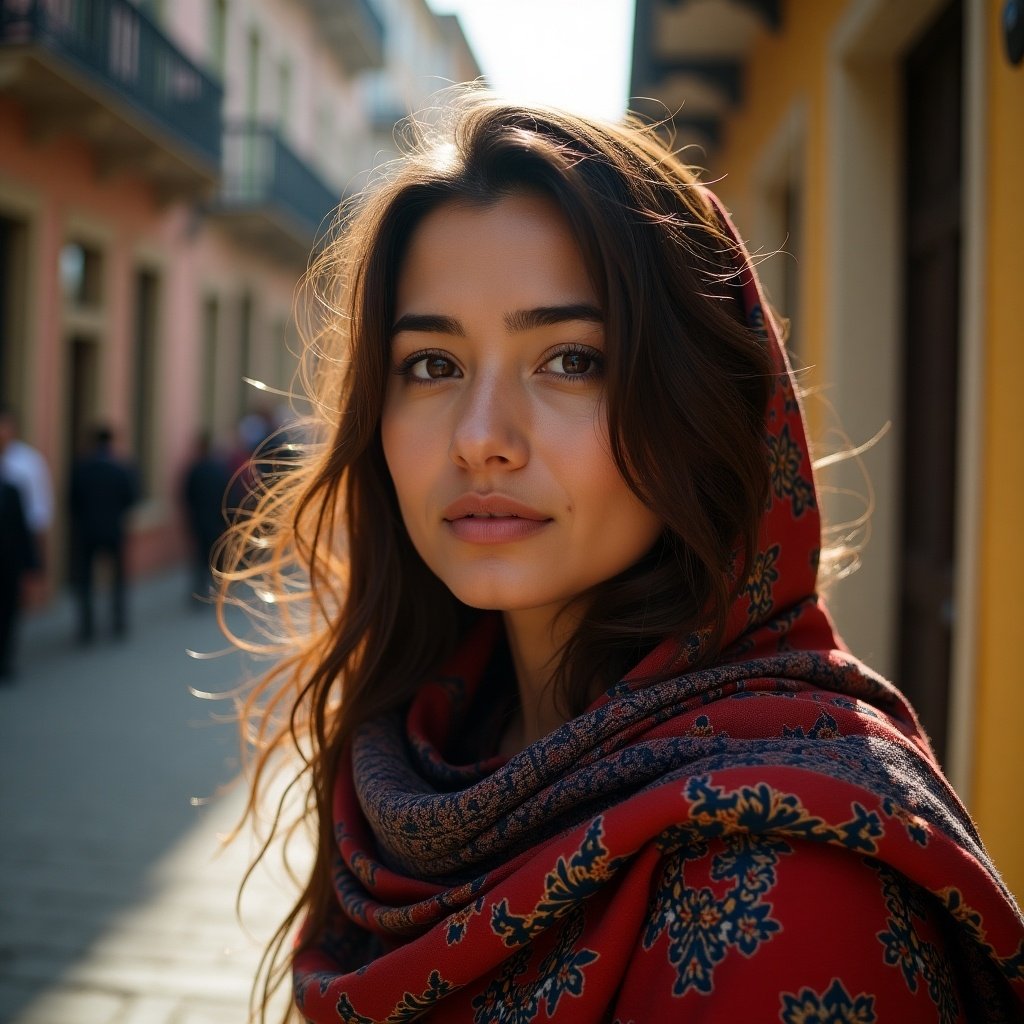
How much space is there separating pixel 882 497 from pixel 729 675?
285 centimetres

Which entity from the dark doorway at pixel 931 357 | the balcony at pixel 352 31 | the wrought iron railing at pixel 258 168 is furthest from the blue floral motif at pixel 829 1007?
the balcony at pixel 352 31

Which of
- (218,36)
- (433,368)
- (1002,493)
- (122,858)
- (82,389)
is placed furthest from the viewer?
(218,36)

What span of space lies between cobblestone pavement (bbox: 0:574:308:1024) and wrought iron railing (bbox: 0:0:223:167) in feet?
18.2

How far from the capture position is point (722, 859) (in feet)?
3.72

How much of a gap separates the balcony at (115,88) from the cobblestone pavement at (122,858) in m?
5.21

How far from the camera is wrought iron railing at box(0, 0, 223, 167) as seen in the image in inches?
381

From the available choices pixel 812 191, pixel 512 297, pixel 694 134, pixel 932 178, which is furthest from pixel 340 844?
pixel 694 134

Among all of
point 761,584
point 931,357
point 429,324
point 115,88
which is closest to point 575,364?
point 429,324

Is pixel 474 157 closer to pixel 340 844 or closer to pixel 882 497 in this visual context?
pixel 340 844

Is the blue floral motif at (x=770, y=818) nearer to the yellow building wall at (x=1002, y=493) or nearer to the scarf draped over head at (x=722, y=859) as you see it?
the scarf draped over head at (x=722, y=859)

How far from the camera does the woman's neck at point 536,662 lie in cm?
173

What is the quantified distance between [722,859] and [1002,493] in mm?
1622

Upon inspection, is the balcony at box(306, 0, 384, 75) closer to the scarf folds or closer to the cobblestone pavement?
the cobblestone pavement

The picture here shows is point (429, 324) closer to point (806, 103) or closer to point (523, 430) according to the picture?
point (523, 430)
